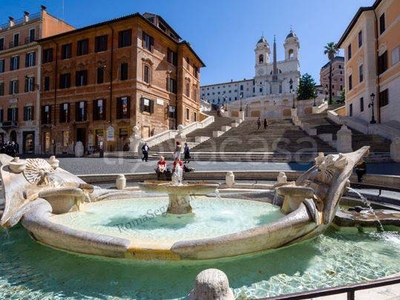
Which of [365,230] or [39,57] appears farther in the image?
[39,57]

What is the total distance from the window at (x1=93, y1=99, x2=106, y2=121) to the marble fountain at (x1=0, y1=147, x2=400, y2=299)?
2782 cm

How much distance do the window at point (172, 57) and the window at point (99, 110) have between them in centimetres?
1034

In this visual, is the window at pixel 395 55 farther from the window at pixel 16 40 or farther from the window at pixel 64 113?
the window at pixel 16 40

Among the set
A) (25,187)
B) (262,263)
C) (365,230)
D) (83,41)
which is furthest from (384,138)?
(83,41)

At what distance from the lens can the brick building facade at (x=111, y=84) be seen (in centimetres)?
3228

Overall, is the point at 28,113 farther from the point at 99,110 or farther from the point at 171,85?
the point at 171,85

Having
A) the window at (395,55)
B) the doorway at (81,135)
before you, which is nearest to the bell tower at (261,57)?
the window at (395,55)

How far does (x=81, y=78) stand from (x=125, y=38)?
306 inches

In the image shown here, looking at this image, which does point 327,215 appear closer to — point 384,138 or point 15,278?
point 15,278

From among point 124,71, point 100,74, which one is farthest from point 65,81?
point 124,71

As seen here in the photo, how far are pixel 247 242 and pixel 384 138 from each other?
2387cm

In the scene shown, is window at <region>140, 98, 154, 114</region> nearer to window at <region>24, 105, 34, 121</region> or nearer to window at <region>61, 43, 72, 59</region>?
window at <region>61, 43, 72, 59</region>

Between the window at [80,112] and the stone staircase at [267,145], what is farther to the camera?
the window at [80,112]

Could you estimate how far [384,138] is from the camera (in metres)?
23.0
